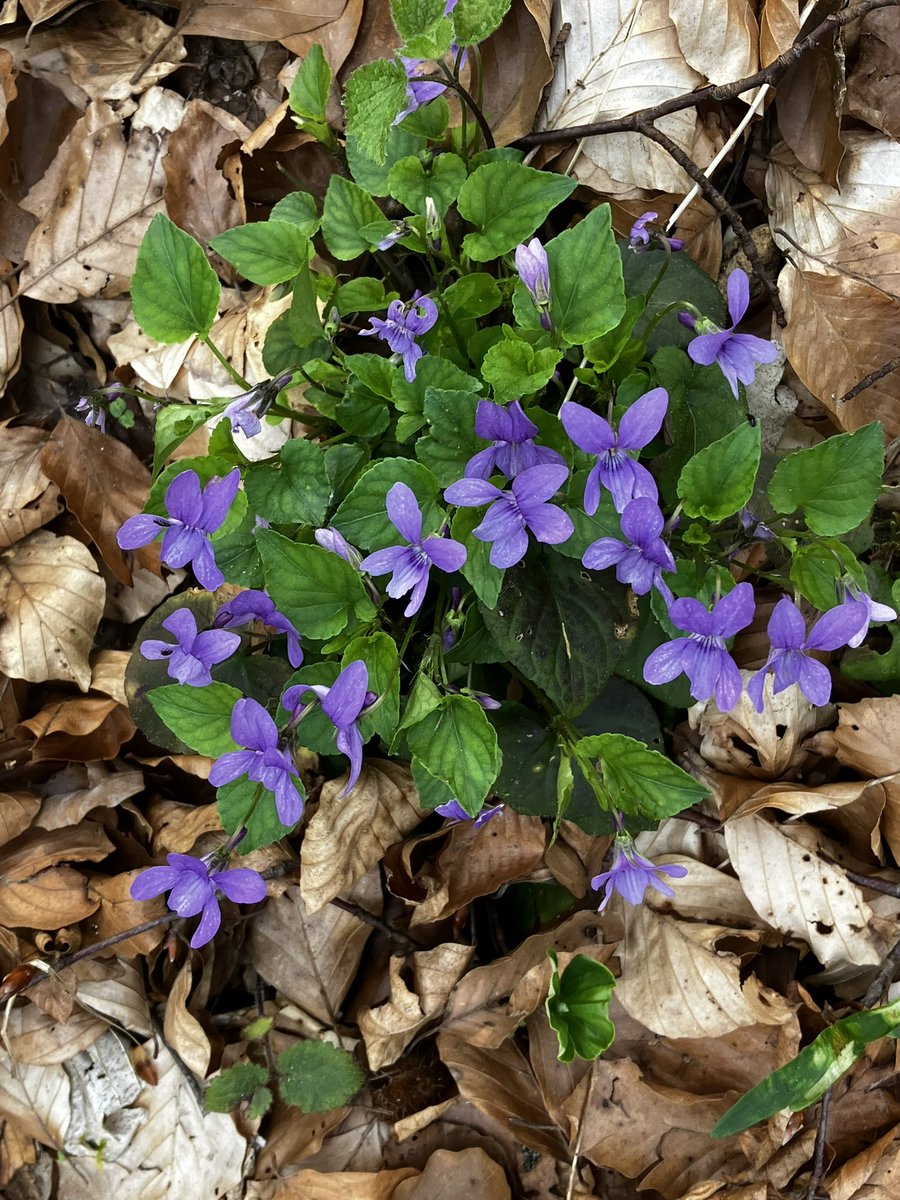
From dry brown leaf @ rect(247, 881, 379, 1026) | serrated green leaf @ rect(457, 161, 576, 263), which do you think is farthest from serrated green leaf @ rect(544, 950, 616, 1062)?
serrated green leaf @ rect(457, 161, 576, 263)

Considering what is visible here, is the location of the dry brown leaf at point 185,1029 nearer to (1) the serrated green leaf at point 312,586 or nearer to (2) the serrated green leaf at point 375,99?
(1) the serrated green leaf at point 312,586

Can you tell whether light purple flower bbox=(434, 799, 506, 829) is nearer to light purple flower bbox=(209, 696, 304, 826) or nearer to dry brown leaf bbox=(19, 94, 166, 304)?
light purple flower bbox=(209, 696, 304, 826)

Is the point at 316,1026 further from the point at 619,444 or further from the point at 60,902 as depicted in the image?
the point at 619,444

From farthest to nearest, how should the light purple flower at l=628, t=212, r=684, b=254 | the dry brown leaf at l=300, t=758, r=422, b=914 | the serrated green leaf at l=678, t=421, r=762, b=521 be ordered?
the dry brown leaf at l=300, t=758, r=422, b=914
the light purple flower at l=628, t=212, r=684, b=254
the serrated green leaf at l=678, t=421, r=762, b=521

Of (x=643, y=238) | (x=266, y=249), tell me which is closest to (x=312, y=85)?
(x=266, y=249)

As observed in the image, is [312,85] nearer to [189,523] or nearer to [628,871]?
[189,523]

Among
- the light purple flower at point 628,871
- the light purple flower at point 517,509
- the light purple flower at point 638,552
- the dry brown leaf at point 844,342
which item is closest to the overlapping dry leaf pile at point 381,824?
the dry brown leaf at point 844,342
